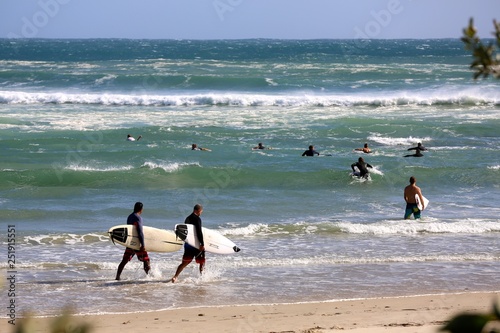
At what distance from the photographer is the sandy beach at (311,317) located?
27.0 ft

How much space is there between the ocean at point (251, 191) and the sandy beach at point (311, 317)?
1.33 ft

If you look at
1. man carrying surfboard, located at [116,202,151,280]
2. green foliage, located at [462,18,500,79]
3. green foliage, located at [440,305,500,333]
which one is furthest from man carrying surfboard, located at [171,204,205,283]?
green foliage, located at [440,305,500,333]

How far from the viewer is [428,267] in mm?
11523

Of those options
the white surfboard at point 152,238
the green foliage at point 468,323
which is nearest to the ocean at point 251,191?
the white surfboard at point 152,238

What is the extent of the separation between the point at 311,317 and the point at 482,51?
23.1 feet

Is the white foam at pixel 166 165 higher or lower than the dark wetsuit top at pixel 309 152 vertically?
lower

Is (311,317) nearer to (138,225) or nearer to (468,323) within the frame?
(138,225)

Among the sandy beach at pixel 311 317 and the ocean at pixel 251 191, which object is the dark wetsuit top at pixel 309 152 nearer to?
the ocean at pixel 251 191

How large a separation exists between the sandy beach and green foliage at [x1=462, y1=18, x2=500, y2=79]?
6.08 m

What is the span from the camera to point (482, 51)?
2025mm

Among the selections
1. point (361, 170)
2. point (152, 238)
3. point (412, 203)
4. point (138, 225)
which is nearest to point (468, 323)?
point (138, 225)

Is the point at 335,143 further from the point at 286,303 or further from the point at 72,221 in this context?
the point at 286,303

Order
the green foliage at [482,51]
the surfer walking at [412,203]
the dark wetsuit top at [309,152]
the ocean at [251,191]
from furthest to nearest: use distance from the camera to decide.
Answer: the dark wetsuit top at [309,152], the surfer walking at [412,203], the ocean at [251,191], the green foliage at [482,51]

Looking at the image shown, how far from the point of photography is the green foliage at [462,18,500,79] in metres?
1.98
